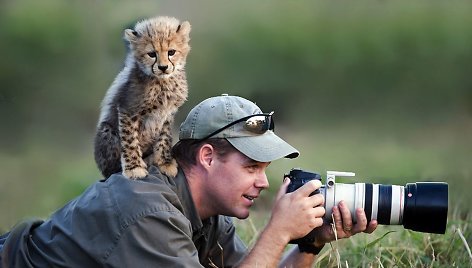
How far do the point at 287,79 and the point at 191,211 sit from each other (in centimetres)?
572

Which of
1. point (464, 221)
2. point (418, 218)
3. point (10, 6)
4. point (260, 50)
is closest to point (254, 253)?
point (418, 218)

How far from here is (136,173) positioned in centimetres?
347

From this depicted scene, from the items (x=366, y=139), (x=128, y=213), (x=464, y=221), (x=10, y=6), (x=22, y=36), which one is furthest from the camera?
(x=10, y=6)

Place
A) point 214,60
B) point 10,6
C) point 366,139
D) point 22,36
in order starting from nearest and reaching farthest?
point 366,139
point 214,60
point 22,36
point 10,6

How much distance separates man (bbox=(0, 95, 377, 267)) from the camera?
323 cm

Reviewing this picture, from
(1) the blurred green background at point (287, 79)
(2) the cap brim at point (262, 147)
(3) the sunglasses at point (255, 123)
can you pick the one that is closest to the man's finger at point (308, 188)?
(2) the cap brim at point (262, 147)

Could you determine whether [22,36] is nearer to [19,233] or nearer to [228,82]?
[228,82]

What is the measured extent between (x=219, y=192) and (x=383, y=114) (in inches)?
213

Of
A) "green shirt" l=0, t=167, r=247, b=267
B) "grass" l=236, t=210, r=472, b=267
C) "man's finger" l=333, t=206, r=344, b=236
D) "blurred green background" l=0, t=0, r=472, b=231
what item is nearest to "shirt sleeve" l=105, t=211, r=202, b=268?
"green shirt" l=0, t=167, r=247, b=267

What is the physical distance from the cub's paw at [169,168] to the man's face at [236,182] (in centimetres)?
12

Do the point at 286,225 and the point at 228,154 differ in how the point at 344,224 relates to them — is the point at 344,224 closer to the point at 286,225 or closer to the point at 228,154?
the point at 286,225

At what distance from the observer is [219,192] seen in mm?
3506

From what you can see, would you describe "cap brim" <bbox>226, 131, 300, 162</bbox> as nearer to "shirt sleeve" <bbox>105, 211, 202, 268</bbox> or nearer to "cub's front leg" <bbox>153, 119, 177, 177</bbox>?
"cub's front leg" <bbox>153, 119, 177, 177</bbox>

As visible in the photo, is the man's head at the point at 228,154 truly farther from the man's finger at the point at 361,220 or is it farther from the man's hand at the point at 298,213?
the man's finger at the point at 361,220
